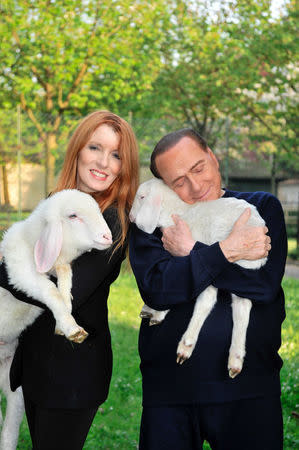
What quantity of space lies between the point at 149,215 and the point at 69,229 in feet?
1.30

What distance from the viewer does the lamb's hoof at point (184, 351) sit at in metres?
2.35

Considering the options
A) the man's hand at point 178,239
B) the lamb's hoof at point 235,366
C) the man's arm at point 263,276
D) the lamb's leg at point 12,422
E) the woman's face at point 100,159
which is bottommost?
the lamb's leg at point 12,422

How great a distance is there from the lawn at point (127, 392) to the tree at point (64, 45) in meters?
6.83

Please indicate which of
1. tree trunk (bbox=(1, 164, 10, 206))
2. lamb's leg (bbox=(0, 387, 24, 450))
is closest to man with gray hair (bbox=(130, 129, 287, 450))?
lamb's leg (bbox=(0, 387, 24, 450))

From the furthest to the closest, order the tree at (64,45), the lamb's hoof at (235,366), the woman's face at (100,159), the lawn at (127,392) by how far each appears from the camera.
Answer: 1. the tree at (64,45)
2. the lawn at (127,392)
3. the woman's face at (100,159)
4. the lamb's hoof at (235,366)

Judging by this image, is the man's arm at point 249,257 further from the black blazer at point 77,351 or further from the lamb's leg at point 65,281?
the lamb's leg at point 65,281

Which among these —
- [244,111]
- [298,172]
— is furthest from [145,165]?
[298,172]

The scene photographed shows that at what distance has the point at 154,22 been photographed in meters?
16.3

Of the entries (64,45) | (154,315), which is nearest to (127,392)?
(154,315)

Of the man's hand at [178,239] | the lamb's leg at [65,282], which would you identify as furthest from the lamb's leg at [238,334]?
the lamb's leg at [65,282]

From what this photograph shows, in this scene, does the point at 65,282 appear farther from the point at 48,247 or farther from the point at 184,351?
the point at 184,351

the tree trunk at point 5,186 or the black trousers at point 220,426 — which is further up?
the black trousers at point 220,426

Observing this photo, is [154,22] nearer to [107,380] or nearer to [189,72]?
[189,72]

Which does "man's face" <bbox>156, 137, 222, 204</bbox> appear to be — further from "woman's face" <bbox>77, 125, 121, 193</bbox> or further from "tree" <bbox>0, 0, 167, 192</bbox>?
"tree" <bbox>0, 0, 167, 192</bbox>
